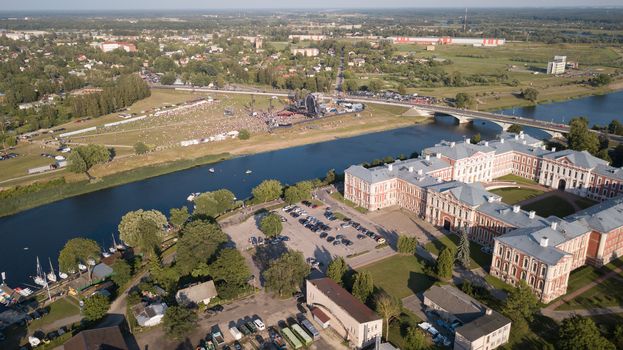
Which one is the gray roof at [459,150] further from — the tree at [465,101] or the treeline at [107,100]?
the treeline at [107,100]

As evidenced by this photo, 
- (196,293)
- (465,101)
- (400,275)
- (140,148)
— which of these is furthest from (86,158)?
(465,101)

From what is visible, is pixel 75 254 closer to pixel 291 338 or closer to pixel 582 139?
pixel 291 338

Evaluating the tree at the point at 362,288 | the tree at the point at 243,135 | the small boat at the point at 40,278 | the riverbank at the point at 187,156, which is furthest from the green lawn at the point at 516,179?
the small boat at the point at 40,278

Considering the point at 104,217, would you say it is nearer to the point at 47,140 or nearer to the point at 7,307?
the point at 7,307

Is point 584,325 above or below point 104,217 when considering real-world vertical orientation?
above

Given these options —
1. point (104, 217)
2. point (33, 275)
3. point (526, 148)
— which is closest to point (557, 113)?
point (526, 148)

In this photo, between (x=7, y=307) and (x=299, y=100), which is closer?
(x=7, y=307)
